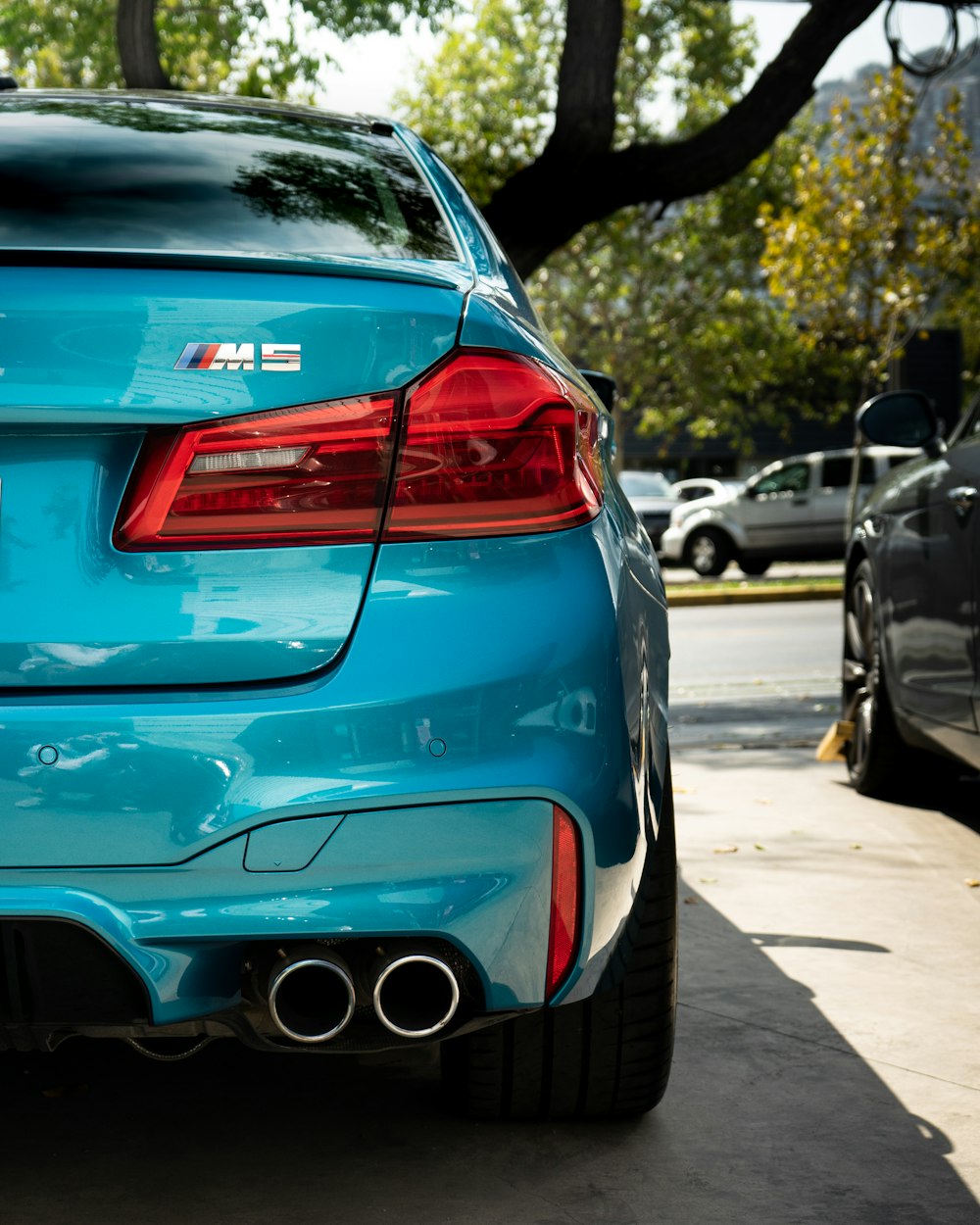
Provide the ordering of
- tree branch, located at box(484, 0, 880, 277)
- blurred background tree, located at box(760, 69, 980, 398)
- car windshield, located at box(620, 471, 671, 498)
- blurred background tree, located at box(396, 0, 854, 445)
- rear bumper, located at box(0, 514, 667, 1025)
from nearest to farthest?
rear bumper, located at box(0, 514, 667, 1025), tree branch, located at box(484, 0, 880, 277), blurred background tree, located at box(760, 69, 980, 398), car windshield, located at box(620, 471, 671, 498), blurred background tree, located at box(396, 0, 854, 445)

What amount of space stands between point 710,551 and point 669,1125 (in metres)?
22.5

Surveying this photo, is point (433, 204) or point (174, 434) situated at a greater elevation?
point (433, 204)

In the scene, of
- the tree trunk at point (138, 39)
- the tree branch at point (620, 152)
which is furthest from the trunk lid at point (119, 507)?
the tree trunk at point (138, 39)

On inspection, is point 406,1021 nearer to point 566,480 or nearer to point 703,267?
point 566,480

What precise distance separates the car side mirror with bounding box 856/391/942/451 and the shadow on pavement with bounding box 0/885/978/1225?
238 centimetres

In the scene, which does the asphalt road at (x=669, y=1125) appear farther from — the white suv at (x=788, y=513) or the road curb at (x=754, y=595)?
the white suv at (x=788, y=513)

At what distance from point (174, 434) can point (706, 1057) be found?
1853 mm

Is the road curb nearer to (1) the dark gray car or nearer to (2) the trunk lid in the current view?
(1) the dark gray car

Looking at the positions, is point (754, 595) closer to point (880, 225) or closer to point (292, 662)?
point (880, 225)

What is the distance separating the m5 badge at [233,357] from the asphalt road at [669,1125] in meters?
1.31

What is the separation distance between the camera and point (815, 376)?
163 ft

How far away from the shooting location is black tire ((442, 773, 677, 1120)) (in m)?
2.74

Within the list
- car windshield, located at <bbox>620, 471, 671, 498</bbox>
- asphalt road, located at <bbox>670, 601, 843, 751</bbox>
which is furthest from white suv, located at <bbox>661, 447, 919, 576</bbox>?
asphalt road, located at <bbox>670, 601, 843, 751</bbox>

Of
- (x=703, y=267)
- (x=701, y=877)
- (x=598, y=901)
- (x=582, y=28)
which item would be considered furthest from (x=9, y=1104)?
(x=703, y=267)
